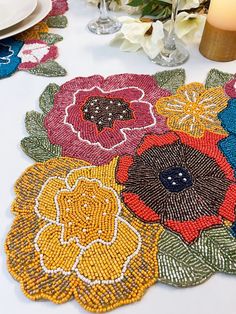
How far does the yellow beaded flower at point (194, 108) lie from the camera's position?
47 cm

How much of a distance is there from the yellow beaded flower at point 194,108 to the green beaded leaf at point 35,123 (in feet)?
0.50

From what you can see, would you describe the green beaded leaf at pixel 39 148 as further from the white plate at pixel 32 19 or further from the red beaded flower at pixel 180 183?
the white plate at pixel 32 19

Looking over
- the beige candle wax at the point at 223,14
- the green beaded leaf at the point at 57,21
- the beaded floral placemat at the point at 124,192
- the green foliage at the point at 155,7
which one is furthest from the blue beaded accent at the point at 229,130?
the green beaded leaf at the point at 57,21

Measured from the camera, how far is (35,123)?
0.47 m

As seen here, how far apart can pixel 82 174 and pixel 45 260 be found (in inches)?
4.2

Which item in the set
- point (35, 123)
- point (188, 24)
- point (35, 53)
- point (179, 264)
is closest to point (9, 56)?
point (35, 53)

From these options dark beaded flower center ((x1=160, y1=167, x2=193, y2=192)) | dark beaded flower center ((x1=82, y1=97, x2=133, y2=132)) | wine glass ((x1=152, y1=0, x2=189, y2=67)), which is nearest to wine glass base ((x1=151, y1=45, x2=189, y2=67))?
wine glass ((x1=152, y1=0, x2=189, y2=67))

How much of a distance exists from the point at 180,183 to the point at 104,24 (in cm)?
38

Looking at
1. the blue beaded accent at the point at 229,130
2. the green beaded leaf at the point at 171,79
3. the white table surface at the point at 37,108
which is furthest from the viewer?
the green beaded leaf at the point at 171,79

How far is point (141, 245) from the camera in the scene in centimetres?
35

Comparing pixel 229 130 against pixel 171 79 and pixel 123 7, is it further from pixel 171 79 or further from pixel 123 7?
pixel 123 7

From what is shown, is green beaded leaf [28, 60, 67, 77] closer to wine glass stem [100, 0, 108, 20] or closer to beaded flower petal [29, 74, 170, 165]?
beaded flower petal [29, 74, 170, 165]

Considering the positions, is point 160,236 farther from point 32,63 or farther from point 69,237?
point 32,63

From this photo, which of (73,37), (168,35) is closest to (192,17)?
(168,35)
